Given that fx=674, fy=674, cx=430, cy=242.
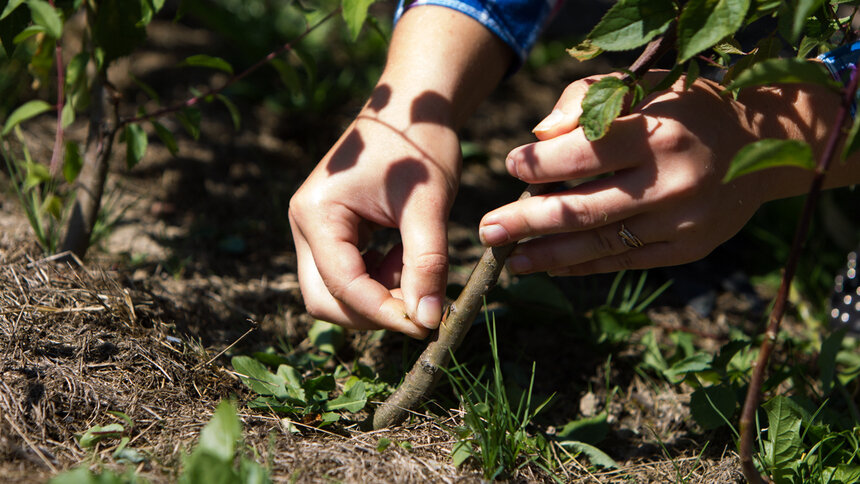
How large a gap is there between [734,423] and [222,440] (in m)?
1.24

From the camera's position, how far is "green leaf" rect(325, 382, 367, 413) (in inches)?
59.4

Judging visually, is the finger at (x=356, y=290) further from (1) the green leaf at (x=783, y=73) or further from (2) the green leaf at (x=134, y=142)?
(1) the green leaf at (x=783, y=73)

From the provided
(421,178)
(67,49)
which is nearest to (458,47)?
(421,178)

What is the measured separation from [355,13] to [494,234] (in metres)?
0.55

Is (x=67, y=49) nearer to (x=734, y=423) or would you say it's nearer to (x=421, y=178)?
(x=421, y=178)

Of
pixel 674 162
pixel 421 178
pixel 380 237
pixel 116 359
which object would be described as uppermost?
pixel 674 162

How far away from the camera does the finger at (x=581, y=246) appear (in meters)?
1.38

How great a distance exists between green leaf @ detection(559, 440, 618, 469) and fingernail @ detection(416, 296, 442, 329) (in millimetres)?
434

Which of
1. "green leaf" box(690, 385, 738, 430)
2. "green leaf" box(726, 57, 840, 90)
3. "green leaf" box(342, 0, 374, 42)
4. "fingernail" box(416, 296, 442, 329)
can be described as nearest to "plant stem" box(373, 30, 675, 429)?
"fingernail" box(416, 296, 442, 329)

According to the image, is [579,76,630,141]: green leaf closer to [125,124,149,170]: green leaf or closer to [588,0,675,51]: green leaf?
[588,0,675,51]: green leaf

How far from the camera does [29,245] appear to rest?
183 centimetres

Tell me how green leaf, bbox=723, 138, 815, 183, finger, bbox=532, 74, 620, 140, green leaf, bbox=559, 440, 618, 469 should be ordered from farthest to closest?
1. green leaf, bbox=559, 440, 618, 469
2. finger, bbox=532, 74, 620, 140
3. green leaf, bbox=723, 138, 815, 183

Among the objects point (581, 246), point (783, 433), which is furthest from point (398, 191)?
point (783, 433)

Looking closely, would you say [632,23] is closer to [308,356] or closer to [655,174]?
[655,174]
